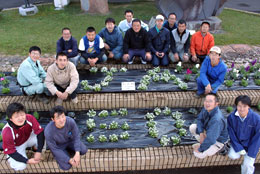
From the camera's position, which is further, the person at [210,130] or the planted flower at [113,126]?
the planted flower at [113,126]

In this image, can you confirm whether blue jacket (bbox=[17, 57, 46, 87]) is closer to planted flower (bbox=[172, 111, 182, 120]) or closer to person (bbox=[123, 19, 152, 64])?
person (bbox=[123, 19, 152, 64])

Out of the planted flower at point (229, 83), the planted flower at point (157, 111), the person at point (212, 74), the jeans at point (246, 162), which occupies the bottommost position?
the jeans at point (246, 162)

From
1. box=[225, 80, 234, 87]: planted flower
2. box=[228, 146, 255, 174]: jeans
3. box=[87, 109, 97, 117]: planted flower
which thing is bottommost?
box=[228, 146, 255, 174]: jeans

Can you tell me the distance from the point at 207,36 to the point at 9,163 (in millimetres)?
5045

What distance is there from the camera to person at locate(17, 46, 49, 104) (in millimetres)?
4289

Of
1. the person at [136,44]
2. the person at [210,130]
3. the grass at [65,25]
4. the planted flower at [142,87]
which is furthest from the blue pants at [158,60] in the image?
the grass at [65,25]

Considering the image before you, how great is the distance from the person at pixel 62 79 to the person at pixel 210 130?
2.46m

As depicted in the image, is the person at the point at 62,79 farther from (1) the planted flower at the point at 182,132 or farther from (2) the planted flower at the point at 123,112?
(1) the planted flower at the point at 182,132

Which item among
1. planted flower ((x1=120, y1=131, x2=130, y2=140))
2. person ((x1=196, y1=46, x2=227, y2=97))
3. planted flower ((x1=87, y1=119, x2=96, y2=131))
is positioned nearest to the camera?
planted flower ((x1=120, y1=131, x2=130, y2=140))

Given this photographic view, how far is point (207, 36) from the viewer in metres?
5.57

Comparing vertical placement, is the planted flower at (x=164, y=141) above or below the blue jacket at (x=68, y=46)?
below

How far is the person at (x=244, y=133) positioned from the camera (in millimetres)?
3222

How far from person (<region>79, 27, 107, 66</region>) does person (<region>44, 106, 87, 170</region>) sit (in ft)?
8.44

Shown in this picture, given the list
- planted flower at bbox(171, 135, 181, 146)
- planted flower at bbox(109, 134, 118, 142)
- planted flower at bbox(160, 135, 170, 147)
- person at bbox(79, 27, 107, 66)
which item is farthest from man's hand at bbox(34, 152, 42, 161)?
person at bbox(79, 27, 107, 66)
